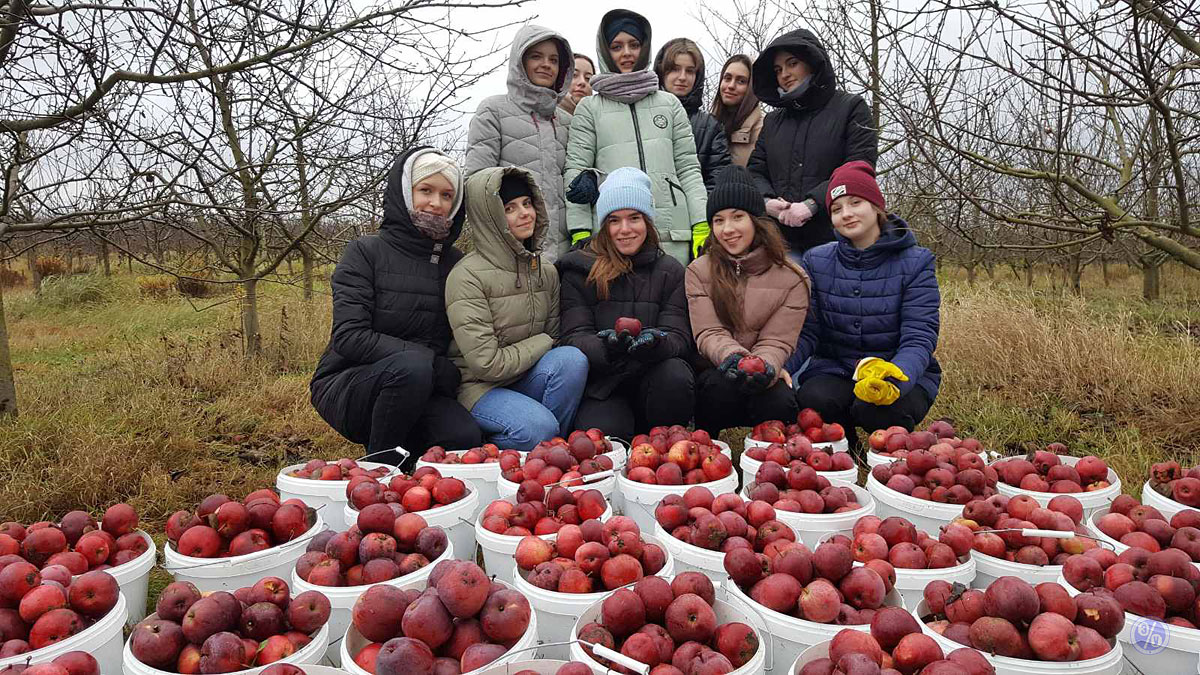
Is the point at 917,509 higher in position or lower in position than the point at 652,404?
lower

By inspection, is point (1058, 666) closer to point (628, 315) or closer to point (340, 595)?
point (340, 595)

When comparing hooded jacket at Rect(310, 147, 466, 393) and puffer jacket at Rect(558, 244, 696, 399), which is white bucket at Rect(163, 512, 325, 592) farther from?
puffer jacket at Rect(558, 244, 696, 399)

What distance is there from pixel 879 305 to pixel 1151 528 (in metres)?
1.85

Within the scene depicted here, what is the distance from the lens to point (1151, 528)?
7.05 feet

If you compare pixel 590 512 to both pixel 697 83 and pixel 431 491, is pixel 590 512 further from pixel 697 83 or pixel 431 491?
pixel 697 83

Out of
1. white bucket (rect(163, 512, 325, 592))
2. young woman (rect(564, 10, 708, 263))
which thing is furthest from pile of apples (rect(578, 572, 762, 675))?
young woman (rect(564, 10, 708, 263))

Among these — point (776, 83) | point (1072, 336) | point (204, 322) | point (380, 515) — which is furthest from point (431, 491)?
point (204, 322)

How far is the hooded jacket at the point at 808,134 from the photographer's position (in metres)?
4.43

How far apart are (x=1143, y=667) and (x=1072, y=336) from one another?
544cm

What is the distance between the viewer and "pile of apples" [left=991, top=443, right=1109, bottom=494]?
8.79 feet

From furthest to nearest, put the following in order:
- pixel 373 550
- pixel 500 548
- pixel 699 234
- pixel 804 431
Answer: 1. pixel 699 234
2. pixel 804 431
3. pixel 500 548
4. pixel 373 550

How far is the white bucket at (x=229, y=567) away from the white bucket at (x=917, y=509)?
211cm

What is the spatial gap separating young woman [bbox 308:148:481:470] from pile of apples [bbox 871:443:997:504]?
2.04 metres

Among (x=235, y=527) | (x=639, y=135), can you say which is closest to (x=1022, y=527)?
(x=235, y=527)
